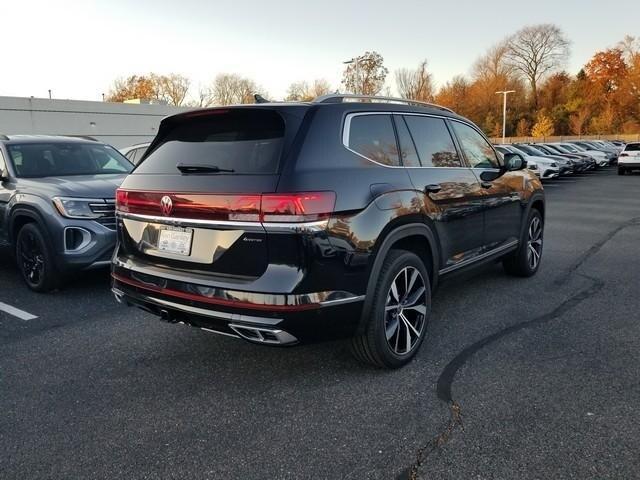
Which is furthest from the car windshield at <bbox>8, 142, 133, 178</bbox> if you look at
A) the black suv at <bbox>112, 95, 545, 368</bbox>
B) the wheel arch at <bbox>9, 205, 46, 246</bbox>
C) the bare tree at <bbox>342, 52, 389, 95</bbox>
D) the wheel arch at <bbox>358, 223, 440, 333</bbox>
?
the bare tree at <bbox>342, 52, 389, 95</bbox>

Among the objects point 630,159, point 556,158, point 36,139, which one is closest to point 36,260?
point 36,139

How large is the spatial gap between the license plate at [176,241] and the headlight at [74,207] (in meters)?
2.41

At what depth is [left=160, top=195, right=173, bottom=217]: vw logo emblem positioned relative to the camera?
3.27 meters

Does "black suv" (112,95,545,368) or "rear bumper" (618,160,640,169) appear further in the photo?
"rear bumper" (618,160,640,169)

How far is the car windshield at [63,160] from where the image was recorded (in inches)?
244

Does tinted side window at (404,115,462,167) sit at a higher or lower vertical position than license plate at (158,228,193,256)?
higher

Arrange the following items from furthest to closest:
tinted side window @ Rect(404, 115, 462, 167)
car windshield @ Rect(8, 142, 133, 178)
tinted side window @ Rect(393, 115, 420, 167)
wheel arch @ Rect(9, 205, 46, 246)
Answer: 1. car windshield @ Rect(8, 142, 133, 178)
2. wheel arch @ Rect(9, 205, 46, 246)
3. tinted side window @ Rect(404, 115, 462, 167)
4. tinted side window @ Rect(393, 115, 420, 167)

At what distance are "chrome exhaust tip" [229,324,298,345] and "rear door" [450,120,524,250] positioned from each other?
2.55 m

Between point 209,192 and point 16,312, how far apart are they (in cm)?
312

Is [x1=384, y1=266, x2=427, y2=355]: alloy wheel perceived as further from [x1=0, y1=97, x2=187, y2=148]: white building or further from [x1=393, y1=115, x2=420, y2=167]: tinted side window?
[x1=0, y1=97, x2=187, y2=148]: white building

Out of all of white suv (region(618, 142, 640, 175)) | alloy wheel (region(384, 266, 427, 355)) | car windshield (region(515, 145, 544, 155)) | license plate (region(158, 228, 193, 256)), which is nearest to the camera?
license plate (region(158, 228, 193, 256))

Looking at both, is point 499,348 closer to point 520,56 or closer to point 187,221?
point 187,221

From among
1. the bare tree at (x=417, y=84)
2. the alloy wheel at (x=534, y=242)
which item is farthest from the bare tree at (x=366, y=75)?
the alloy wheel at (x=534, y=242)

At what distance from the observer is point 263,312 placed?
293 cm
